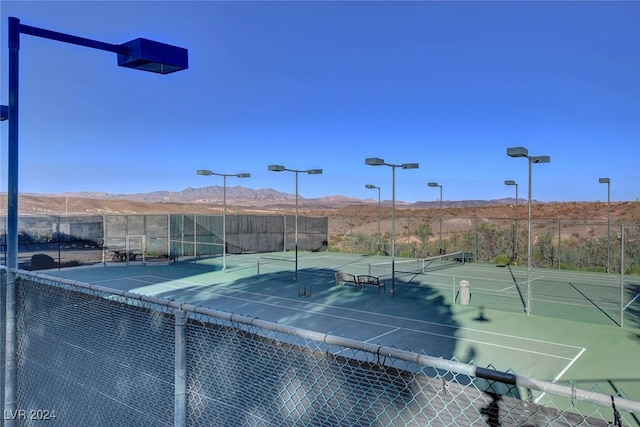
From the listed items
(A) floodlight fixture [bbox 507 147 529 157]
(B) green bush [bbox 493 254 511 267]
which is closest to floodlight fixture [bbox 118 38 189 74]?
(A) floodlight fixture [bbox 507 147 529 157]

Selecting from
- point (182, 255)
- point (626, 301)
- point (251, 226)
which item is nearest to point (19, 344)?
point (626, 301)

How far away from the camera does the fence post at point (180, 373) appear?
2.88m

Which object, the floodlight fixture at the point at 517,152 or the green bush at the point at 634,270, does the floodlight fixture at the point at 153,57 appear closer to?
the floodlight fixture at the point at 517,152

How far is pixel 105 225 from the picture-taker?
31.4 metres

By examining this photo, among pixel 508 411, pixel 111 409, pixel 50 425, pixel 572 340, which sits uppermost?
pixel 508 411

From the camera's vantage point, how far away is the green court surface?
11.0 meters

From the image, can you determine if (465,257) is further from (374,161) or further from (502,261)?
(374,161)

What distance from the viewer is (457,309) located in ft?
53.3

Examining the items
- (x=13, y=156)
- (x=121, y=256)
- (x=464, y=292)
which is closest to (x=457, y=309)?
(x=464, y=292)

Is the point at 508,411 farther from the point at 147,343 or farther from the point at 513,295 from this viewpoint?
the point at 513,295

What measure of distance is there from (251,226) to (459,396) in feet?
119

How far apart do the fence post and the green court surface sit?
16.5 ft

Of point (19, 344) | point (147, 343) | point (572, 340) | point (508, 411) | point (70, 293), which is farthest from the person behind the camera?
point (572, 340)

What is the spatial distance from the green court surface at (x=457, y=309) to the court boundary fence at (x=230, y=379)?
14.1 ft
